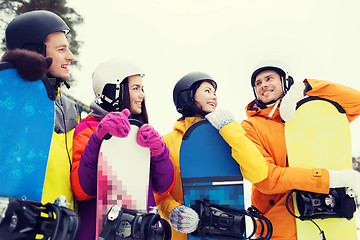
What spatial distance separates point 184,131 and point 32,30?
1.43 m

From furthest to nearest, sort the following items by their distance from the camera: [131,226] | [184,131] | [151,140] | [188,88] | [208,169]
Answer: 1. [188,88]
2. [184,131]
3. [208,169]
4. [151,140]
5. [131,226]

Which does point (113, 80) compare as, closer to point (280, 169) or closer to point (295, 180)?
point (280, 169)

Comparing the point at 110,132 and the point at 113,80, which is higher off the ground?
the point at 113,80

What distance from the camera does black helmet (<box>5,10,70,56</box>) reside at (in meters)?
2.05

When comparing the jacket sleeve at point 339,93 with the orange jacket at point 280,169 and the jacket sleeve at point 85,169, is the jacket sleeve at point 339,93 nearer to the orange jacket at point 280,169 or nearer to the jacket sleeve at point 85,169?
the orange jacket at point 280,169

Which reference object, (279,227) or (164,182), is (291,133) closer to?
(279,227)

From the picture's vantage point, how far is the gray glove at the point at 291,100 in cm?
237

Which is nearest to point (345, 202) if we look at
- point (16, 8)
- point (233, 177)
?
point (233, 177)

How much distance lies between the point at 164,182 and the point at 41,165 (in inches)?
32.5

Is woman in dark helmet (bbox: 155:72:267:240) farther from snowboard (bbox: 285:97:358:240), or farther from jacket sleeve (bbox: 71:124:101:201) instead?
jacket sleeve (bbox: 71:124:101:201)

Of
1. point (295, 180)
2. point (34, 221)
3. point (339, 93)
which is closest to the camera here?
point (34, 221)

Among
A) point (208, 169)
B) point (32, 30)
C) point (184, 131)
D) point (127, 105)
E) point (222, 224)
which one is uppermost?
point (32, 30)

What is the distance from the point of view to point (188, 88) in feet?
9.00

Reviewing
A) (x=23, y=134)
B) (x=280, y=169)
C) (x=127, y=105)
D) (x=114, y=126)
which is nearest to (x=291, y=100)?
(x=280, y=169)
